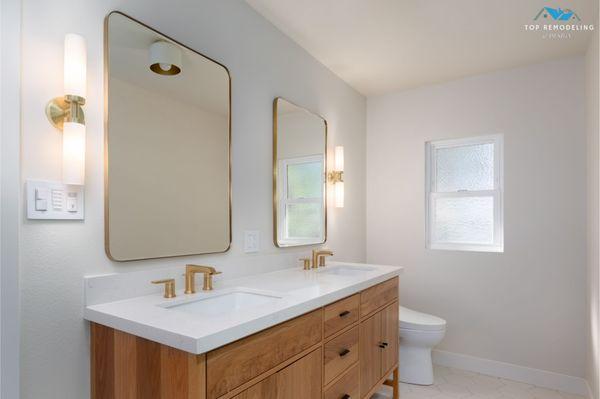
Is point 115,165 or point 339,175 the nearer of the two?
point 115,165

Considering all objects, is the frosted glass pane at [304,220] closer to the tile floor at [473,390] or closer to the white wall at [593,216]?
the tile floor at [473,390]

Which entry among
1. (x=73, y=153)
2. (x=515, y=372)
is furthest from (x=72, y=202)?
(x=515, y=372)

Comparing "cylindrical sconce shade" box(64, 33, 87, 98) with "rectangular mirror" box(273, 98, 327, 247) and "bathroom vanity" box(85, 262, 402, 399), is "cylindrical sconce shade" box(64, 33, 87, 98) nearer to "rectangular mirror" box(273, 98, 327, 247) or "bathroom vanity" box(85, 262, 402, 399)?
"bathroom vanity" box(85, 262, 402, 399)

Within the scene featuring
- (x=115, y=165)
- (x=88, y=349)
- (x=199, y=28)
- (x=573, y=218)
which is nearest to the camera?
(x=88, y=349)

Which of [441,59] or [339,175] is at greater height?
[441,59]

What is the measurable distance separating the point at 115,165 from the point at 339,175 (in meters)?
1.77

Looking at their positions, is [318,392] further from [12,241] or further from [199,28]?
[199,28]

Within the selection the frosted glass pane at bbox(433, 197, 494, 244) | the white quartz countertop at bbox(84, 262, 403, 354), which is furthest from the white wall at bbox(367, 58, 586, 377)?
the white quartz countertop at bbox(84, 262, 403, 354)

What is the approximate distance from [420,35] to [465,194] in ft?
4.58

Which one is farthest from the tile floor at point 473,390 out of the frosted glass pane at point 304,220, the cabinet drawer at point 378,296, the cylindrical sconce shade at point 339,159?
the cylindrical sconce shade at point 339,159

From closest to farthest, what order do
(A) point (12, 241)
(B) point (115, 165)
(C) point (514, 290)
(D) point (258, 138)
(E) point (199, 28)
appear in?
1. (A) point (12, 241)
2. (B) point (115, 165)
3. (E) point (199, 28)
4. (D) point (258, 138)
5. (C) point (514, 290)

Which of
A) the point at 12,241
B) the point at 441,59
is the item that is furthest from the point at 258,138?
the point at 441,59

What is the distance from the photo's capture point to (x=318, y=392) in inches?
60.1

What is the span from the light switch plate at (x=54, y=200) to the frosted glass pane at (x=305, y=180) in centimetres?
131
